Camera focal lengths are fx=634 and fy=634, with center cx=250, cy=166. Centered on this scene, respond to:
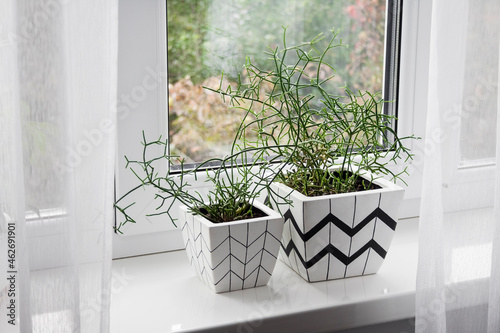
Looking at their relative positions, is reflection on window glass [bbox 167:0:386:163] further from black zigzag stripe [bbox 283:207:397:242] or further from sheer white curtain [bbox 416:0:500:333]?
sheer white curtain [bbox 416:0:500:333]

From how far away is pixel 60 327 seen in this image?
82cm

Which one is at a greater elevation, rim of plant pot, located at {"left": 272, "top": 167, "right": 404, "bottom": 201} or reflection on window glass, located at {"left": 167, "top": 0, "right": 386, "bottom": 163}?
reflection on window glass, located at {"left": 167, "top": 0, "right": 386, "bottom": 163}

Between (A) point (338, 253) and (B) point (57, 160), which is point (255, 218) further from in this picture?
(B) point (57, 160)

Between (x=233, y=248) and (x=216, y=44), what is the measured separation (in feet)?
1.35

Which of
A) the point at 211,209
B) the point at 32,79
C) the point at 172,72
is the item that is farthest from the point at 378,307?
the point at 32,79

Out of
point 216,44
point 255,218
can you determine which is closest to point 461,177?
point 255,218

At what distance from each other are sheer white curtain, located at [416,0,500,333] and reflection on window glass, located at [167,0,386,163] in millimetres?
369

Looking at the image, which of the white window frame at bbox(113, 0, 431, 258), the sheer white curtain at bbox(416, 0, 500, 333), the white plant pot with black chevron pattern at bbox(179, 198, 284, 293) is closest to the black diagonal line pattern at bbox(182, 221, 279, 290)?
the white plant pot with black chevron pattern at bbox(179, 198, 284, 293)

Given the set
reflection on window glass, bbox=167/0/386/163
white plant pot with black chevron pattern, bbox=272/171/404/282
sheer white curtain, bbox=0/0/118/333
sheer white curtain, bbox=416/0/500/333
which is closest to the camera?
sheer white curtain, bbox=0/0/118/333

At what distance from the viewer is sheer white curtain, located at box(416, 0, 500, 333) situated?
96cm

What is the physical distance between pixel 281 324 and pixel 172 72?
0.50 m

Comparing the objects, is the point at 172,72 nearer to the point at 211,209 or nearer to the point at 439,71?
the point at 211,209

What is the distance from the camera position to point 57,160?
79 centimetres

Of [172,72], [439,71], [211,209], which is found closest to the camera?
[439,71]
